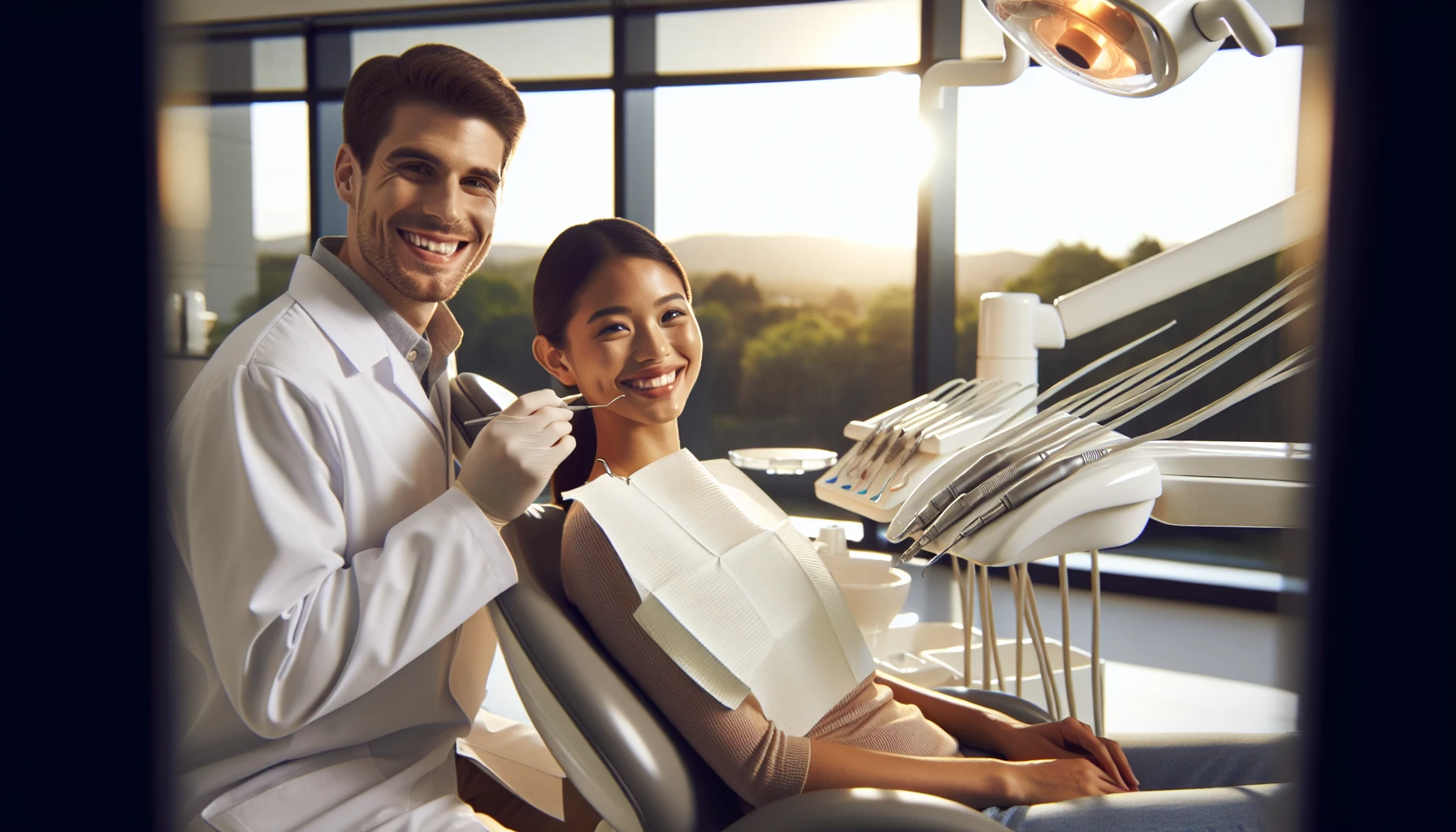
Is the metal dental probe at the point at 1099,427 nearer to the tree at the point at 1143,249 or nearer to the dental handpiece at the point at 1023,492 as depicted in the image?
the dental handpiece at the point at 1023,492

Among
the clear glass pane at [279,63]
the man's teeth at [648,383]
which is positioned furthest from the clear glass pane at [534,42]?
the man's teeth at [648,383]

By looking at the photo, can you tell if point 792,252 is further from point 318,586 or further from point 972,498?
point 318,586


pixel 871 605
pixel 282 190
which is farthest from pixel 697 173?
pixel 871 605

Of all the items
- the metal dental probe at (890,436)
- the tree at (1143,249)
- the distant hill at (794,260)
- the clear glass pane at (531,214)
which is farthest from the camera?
the distant hill at (794,260)

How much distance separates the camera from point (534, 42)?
187 inches

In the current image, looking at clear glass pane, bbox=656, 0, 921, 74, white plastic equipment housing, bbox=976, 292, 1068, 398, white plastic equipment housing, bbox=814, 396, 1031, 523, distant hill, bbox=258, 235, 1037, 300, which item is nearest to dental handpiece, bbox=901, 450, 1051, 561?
white plastic equipment housing, bbox=814, 396, 1031, 523

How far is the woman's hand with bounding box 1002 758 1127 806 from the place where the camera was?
97cm

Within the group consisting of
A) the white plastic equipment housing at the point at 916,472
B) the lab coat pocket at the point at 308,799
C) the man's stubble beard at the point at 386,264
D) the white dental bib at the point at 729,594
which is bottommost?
the lab coat pocket at the point at 308,799

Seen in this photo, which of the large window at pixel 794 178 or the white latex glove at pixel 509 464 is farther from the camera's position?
the large window at pixel 794 178

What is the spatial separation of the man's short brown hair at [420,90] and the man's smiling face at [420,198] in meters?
0.01

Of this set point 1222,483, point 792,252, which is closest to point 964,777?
point 1222,483

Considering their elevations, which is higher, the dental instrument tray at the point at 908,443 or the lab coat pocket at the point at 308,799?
the dental instrument tray at the point at 908,443

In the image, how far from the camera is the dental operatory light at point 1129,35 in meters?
0.82

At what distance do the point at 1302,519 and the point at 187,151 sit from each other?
0.35 metres
